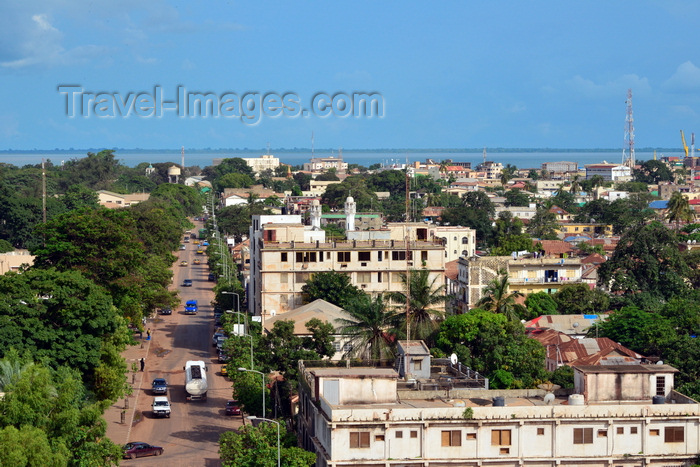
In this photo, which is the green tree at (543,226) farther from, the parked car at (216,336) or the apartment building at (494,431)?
the apartment building at (494,431)

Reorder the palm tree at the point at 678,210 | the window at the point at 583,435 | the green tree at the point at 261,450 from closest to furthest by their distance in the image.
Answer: the window at the point at 583,435
the green tree at the point at 261,450
the palm tree at the point at 678,210

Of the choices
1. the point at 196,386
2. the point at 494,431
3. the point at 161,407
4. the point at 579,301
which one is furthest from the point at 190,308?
the point at 494,431

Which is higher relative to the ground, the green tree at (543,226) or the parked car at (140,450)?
the green tree at (543,226)

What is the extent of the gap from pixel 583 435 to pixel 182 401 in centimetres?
2562

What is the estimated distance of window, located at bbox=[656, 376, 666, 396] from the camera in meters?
35.7

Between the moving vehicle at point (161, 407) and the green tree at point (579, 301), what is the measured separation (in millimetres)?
33647

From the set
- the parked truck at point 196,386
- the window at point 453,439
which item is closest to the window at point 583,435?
the window at point 453,439

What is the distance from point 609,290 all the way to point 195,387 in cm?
4340

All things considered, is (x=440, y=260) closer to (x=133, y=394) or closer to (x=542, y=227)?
(x=133, y=394)

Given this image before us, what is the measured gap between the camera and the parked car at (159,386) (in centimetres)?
5472

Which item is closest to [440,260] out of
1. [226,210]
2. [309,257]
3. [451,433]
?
[309,257]

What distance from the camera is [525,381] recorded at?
49031 millimetres

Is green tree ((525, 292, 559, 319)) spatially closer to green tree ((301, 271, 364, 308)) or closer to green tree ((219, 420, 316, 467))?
green tree ((301, 271, 364, 308))

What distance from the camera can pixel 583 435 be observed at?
33469 mm
